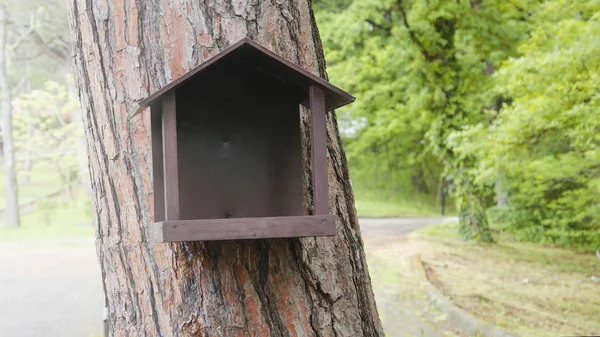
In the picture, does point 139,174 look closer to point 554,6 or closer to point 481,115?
point 554,6

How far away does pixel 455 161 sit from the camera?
11.0 m

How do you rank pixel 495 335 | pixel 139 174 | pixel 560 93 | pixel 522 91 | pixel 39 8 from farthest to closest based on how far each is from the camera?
pixel 39 8 → pixel 522 91 → pixel 560 93 → pixel 495 335 → pixel 139 174

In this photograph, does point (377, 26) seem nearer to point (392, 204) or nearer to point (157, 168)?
point (392, 204)

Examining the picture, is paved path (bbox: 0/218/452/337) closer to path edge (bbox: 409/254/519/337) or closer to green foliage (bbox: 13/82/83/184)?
path edge (bbox: 409/254/519/337)

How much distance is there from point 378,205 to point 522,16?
34.8ft

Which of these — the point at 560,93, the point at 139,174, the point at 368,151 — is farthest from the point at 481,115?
the point at 139,174

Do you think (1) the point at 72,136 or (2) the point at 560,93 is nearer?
(2) the point at 560,93

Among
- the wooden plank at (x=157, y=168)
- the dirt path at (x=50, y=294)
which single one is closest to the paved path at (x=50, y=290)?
the dirt path at (x=50, y=294)

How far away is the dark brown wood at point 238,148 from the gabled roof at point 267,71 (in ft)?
0.34

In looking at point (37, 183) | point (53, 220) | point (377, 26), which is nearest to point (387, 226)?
point (377, 26)

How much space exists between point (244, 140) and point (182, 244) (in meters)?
0.38

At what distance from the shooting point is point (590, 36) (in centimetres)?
576

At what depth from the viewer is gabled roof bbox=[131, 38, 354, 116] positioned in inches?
54.7

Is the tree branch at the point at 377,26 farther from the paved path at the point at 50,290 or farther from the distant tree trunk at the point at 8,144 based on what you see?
the distant tree trunk at the point at 8,144
